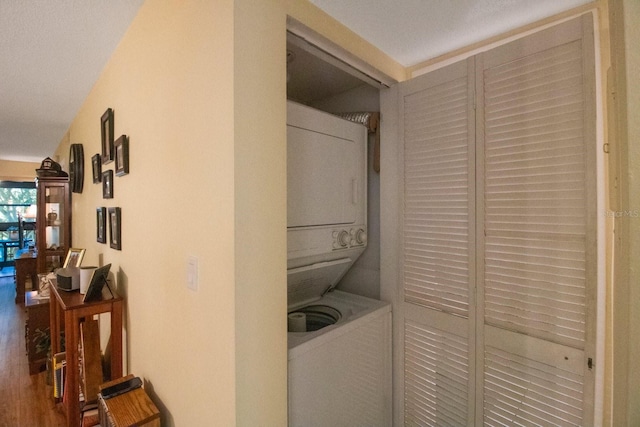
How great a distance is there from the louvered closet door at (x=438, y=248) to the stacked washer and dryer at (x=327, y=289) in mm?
181

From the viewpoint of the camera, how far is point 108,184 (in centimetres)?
189

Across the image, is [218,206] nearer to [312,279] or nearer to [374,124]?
[312,279]

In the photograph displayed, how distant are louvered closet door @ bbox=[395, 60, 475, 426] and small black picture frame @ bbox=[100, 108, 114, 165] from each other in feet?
6.15

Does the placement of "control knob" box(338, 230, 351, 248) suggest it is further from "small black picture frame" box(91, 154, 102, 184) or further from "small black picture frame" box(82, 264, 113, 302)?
"small black picture frame" box(91, 154, 102, 184)

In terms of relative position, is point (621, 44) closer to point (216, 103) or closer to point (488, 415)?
point (216, 103)

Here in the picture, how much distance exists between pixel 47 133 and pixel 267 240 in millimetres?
4464

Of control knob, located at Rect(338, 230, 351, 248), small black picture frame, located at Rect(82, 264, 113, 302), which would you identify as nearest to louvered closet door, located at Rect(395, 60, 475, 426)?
control knob, located at Rect(338, 230, 351, 248)

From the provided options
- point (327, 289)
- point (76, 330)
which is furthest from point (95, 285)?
point (327, 289)

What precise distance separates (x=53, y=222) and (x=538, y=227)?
499 centimetres

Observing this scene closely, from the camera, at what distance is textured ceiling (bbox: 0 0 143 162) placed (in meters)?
1.37

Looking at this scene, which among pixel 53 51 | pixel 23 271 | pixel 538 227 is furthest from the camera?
pixel 23 271

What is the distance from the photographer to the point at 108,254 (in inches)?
78.6

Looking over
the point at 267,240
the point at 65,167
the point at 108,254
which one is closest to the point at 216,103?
the point at 267,240

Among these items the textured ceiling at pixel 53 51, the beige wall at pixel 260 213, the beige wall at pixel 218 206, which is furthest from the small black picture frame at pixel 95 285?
the textured ceiling at pixel 53 51
